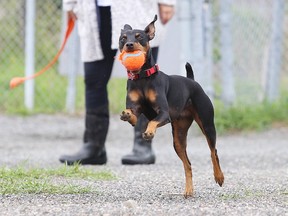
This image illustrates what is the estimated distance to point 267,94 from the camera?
9922mm

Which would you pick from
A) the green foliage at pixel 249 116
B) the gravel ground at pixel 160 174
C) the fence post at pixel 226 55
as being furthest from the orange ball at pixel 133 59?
the fence post at pixel 226 55

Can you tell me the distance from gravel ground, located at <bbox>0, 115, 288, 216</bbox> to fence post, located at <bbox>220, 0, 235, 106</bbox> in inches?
26.0

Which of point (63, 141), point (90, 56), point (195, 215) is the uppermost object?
point (90, 56)

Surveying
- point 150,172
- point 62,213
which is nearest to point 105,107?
point 150,172

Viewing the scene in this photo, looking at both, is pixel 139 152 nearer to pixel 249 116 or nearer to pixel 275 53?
pixel 249 116

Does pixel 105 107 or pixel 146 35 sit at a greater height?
pixel 146 35

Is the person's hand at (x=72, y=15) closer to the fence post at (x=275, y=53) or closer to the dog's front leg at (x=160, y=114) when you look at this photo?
the dog's front leg at (x=160, y=114)

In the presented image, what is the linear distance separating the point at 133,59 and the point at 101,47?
6.24 feet

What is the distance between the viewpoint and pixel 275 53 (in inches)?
386

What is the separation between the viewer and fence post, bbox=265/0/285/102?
9773 mm

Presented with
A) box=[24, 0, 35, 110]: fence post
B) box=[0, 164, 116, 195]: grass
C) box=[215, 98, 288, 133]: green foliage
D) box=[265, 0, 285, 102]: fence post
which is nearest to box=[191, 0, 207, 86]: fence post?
box=[215, 98, 288, 133]: green foliage

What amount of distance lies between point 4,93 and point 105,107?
4.58 meters

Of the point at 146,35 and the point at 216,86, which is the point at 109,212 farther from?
the point at 216,86

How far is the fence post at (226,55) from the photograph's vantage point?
9375mm
